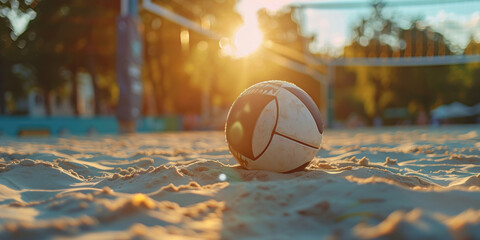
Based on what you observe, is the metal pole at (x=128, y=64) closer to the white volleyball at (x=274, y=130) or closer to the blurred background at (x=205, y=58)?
the blurred background at (x=205, y=58)

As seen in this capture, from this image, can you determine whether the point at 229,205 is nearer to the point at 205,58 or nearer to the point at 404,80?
the point at 205,58

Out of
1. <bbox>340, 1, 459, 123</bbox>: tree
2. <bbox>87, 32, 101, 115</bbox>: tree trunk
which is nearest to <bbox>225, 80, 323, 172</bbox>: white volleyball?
<bbox>87, 32, 101, 115</bbox>: tree trunk

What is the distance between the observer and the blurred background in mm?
12234

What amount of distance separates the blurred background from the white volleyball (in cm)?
634

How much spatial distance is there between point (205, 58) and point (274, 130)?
867 inches

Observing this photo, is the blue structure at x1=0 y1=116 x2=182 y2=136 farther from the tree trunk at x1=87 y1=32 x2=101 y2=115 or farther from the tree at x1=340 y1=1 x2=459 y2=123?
the tree at x1=340 y1=1 x2=459 y2=123

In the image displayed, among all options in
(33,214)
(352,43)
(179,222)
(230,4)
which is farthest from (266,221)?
(352,43)

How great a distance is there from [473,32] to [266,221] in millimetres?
17455

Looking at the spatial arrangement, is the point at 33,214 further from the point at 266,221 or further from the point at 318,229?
the point at 318,229

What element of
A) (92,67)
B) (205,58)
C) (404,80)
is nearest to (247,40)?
(92,67)

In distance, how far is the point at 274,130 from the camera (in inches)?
117

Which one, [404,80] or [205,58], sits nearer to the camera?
[205,58]

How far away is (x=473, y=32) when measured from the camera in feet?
54.0

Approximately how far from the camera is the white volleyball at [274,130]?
9.80 ft
